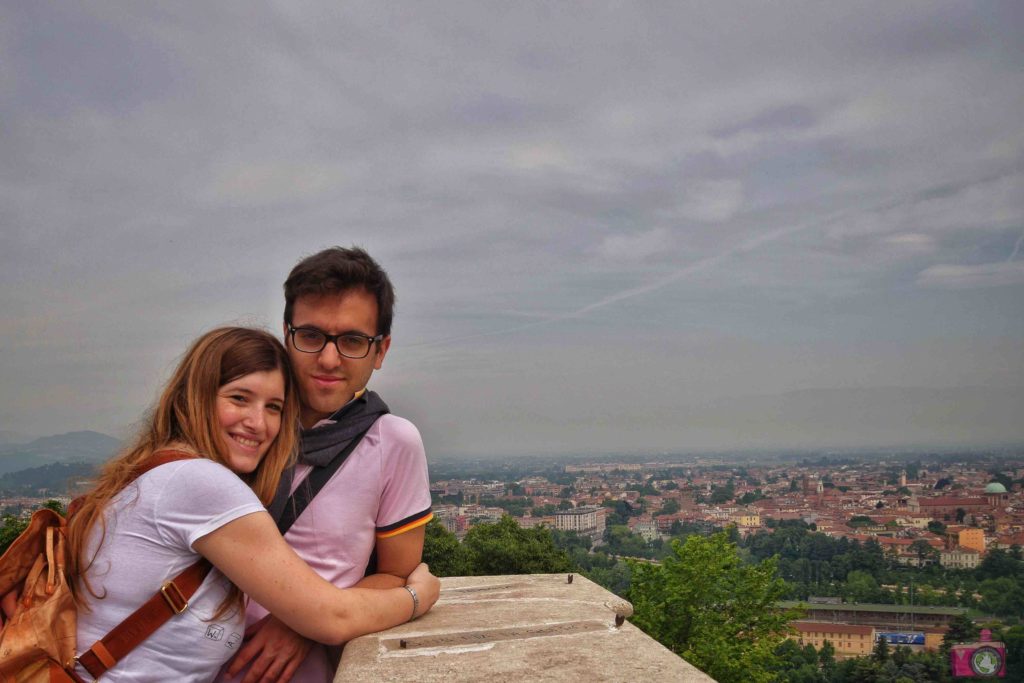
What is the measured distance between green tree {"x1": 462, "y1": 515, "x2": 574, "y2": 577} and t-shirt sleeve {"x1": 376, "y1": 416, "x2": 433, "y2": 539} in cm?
1781

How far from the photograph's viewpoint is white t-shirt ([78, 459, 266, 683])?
2.03 m

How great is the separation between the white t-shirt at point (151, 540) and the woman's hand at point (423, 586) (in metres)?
0.84

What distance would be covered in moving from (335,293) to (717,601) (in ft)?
51.3

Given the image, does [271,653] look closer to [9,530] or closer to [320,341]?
[320,341]

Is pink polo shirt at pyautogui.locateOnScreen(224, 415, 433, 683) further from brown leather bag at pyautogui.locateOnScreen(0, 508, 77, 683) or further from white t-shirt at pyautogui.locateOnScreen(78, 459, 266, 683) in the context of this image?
brown leather bag at pyautogui.locateOnScreen(0, 508, 77, 683)

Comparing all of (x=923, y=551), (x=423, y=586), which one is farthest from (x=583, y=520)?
(x=423, y=586)

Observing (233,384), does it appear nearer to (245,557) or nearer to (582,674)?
(245,557)

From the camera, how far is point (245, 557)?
2.07 meters

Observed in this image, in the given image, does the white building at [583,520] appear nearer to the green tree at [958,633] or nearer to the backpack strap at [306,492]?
the green tree at [958,633]

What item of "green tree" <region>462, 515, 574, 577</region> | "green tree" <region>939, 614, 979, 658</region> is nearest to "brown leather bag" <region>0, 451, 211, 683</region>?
"green tree" <region>462, 515, 574, 577</region>

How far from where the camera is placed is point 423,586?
2762 millimetres

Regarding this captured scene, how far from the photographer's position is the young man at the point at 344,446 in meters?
2.52

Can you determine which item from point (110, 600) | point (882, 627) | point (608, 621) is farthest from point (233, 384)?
point (882, 627)

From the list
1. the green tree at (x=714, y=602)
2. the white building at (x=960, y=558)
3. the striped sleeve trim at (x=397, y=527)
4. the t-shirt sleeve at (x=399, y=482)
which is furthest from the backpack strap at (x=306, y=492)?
the white building at (x=960, y=558)
